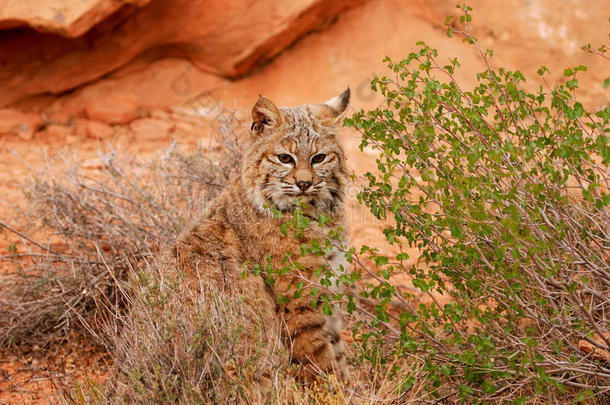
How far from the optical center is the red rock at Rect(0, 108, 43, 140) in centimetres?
984

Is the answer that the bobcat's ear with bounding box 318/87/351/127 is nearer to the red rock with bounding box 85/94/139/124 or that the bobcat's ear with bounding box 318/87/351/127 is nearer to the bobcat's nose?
the bobcat's nose

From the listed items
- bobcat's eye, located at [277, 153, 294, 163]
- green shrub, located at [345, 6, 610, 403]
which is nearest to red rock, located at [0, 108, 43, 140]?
bobcat's eye, located at [277, 153, 294, 163]

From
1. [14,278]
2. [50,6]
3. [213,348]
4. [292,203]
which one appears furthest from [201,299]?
[50,6]

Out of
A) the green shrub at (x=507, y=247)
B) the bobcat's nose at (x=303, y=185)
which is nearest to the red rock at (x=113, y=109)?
the bobcat's nose at (x=303, y=185)

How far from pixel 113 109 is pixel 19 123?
1381 mm

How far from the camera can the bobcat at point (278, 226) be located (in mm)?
4027

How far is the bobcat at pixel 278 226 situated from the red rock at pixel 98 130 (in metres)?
5.95

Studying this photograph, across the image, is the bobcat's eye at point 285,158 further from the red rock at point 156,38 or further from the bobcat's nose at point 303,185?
the red rock at point 156,38

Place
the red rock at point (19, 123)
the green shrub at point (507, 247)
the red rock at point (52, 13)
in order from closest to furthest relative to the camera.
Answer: the green shrub at point (507, 247) → the red rock at point (52, 13) → the red rock at point (19, 123)

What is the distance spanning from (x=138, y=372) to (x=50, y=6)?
7005 millimetres

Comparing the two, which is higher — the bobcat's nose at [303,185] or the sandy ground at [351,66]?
the bobcat's nose at [303,185]

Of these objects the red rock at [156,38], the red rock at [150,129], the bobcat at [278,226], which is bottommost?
the red rock at [150,129]

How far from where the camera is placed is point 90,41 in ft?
33.2

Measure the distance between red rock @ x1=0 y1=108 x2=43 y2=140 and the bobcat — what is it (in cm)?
646
